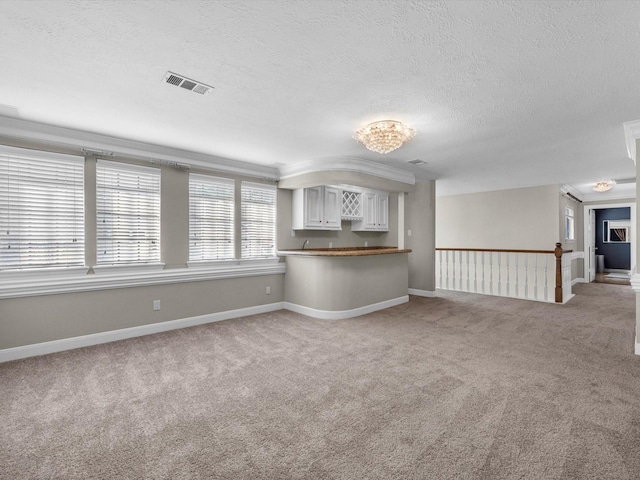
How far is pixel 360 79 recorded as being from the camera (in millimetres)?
2445

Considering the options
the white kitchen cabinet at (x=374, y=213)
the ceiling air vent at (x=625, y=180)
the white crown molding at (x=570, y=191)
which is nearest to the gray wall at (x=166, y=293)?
the white kitchen cabinet at (x=374, y=213)

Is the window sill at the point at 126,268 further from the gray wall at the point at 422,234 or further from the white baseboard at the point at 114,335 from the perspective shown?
the gray wall at the point at 422,234

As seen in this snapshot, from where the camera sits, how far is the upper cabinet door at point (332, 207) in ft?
19.3

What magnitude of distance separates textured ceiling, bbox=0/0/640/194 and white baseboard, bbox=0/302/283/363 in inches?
94.6

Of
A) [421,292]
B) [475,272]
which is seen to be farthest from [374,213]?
[475,272]

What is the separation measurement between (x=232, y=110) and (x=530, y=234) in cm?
712

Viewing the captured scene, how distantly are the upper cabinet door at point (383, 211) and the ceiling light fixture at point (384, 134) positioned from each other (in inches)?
137

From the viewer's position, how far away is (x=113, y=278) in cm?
389

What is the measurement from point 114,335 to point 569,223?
1014 centimetres

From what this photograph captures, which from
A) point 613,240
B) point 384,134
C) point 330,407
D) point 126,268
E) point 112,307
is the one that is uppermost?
point 384,134

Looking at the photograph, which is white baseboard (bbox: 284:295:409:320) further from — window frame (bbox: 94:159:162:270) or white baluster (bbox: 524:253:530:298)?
white baluster (bbox: 524:253:530:298)

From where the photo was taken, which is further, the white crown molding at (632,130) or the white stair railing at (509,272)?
the white stair railing at (509,272)

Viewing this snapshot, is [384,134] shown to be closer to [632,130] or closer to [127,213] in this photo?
[632,130]

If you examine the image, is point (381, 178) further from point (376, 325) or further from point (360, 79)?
point (360, 79)
